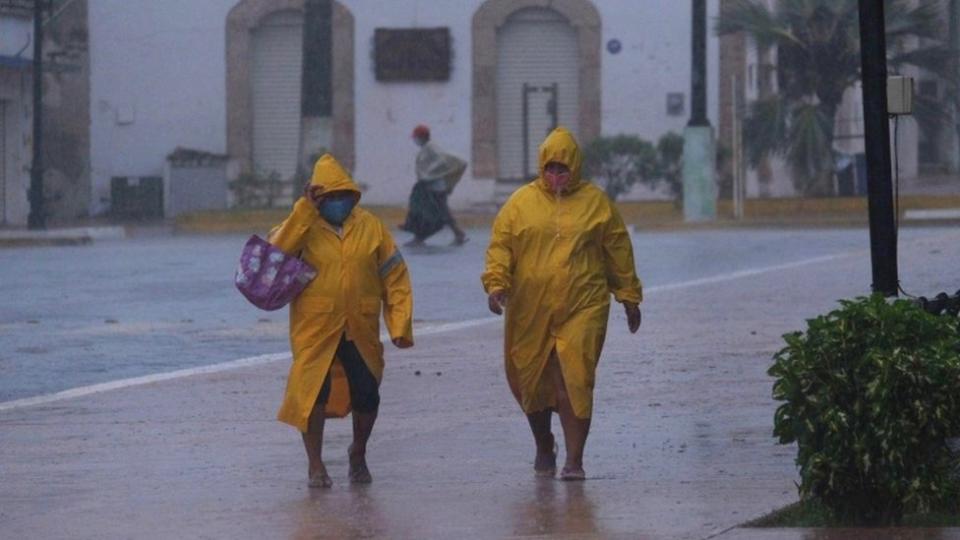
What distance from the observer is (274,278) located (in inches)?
372

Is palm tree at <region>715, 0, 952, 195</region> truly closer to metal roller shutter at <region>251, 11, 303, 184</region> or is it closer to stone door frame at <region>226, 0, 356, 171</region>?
stone door frame at <region>226, 0, 356, 171</region>

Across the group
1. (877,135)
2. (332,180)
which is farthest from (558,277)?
(877,135)

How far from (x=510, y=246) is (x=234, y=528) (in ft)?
6.57

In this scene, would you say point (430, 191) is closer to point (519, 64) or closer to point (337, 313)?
point (519, 64)

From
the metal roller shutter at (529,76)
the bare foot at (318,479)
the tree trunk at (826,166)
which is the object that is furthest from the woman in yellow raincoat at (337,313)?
the metal roller shutter at (529,76)

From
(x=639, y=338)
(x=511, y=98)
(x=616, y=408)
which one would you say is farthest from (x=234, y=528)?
(x=511, y=98)

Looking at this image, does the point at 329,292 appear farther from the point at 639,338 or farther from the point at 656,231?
the point at 656,231

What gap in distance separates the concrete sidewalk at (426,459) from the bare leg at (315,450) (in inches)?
3.5

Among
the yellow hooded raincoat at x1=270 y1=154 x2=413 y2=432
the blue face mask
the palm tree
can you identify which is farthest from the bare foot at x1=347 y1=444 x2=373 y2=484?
the palm tree

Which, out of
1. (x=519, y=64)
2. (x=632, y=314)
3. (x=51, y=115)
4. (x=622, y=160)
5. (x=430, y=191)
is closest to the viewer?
(x=632, y=314)

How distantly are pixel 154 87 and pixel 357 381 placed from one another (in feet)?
117

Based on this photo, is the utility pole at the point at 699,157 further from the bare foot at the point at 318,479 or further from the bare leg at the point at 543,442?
the bare foot at the point at 318,479

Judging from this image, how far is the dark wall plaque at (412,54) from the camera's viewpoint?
43562 millimetres

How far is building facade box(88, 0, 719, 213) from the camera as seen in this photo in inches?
1698
